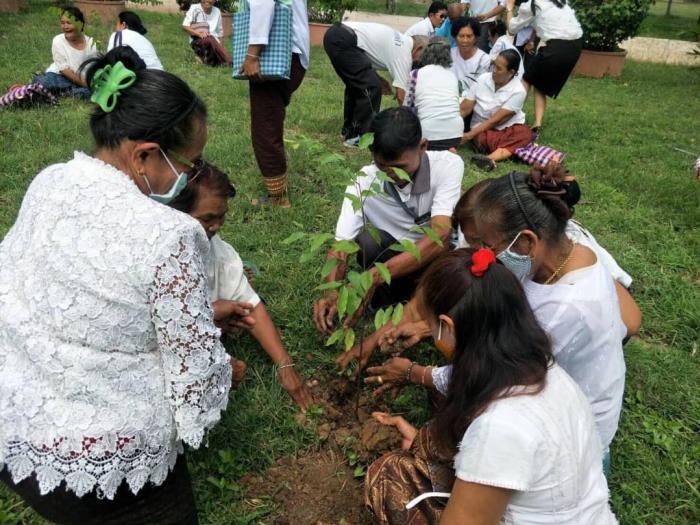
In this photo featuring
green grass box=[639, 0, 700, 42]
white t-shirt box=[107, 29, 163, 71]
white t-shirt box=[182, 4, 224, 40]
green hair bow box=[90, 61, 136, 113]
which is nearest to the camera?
green hair bow box=[90, 61, 136, 113]

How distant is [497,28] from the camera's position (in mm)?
8008

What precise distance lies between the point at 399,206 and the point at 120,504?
2003 mm

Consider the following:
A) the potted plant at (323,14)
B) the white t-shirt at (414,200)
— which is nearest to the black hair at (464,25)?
the white t-shirt at (414,200)

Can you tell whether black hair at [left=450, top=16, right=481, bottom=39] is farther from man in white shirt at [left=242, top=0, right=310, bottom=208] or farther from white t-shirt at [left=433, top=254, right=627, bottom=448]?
white t-shirt at [left=433, top=254, right=627, bottom=448]

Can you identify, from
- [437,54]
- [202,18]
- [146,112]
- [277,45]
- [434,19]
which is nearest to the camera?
[146,112]

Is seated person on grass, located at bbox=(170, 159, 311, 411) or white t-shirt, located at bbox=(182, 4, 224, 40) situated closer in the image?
seated person on grass, located at bbox=(170, 159, 311, 411)

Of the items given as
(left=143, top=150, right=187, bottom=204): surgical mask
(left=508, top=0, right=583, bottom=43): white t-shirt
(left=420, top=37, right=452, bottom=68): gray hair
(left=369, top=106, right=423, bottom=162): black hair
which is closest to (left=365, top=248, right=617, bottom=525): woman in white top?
(left=143, top=150, right=187, bottom=204): surgical mask

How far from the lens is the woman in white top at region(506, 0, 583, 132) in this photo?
652cm

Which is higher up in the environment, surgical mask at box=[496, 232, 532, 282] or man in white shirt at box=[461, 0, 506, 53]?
surgical mask at box=[496, 232, 532, 282]

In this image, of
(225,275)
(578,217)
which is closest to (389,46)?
(578,217)

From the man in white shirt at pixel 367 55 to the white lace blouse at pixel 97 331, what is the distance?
14.1ft

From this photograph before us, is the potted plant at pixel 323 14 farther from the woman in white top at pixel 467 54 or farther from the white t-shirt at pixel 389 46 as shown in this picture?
the white t-shirt at pixel 389 46

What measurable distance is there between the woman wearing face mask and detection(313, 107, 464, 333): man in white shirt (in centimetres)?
119

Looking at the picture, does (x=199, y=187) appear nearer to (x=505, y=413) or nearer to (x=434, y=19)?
(x=505, y=413)
